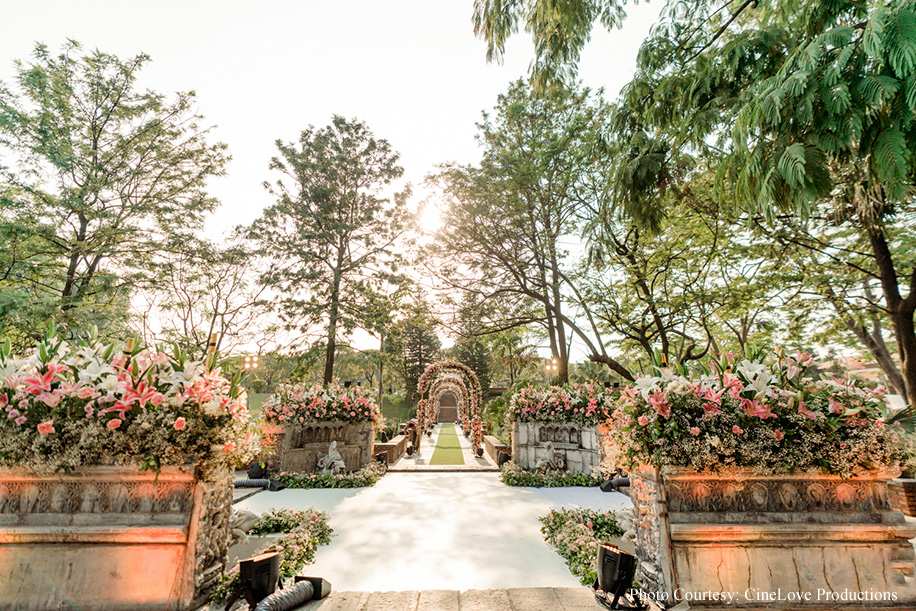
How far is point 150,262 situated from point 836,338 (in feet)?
79.7

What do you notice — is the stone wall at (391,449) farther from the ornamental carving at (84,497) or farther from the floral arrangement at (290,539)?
the ornamental carving at (84,497)

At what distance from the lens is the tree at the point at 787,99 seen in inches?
84.0

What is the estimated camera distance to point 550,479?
9203 millimetres

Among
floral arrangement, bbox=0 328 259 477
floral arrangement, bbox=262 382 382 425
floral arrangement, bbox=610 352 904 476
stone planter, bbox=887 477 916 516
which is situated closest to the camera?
floral arrangement, bbox=0 328 259 477

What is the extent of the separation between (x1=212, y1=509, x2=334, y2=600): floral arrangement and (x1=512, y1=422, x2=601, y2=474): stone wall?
6.01 m

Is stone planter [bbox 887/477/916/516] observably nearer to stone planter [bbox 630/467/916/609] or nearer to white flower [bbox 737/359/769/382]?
stone planter [bbox 630/467/916/609]

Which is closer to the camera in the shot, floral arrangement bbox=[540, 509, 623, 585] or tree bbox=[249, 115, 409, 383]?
floral arrangement bbox=[540, 509, 623, 585]

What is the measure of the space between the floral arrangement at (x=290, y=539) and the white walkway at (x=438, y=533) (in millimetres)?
178

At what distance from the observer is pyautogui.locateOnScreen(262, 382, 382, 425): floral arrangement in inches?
377

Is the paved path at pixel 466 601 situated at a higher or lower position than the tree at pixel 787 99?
lower

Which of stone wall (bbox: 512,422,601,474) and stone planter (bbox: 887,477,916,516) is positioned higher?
stone wall (bbox: 512,422,601,474)

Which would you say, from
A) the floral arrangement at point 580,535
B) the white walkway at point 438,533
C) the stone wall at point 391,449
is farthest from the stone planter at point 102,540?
the stone wall at point 391,449

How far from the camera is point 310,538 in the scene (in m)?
4.96

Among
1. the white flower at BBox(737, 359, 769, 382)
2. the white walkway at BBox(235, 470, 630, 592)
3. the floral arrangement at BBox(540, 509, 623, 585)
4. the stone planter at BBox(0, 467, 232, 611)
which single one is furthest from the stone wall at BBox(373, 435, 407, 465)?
the white flower at BBox(737, 359, 769, 382)
